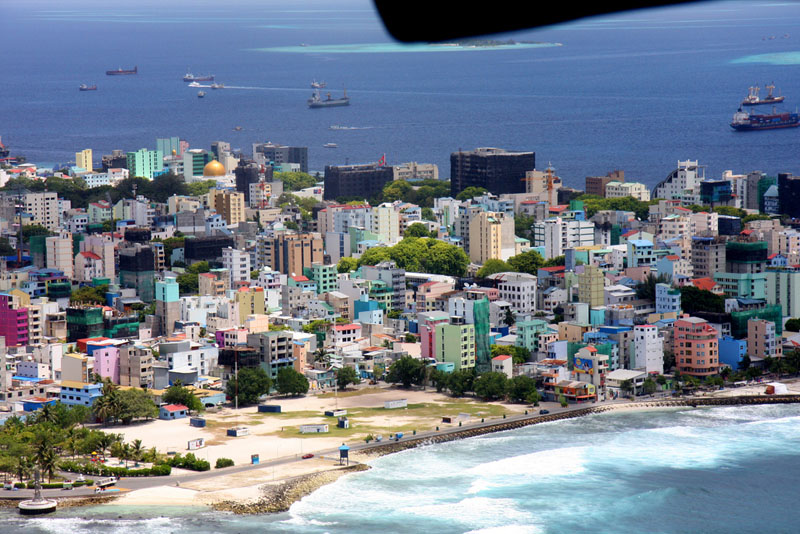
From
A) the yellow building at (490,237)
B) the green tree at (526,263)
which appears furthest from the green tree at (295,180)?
the green tree at (526,263)

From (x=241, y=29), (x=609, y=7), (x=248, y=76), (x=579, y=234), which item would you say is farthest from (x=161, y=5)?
(x=609, y=7)

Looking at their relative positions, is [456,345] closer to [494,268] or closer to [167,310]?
[167,310]

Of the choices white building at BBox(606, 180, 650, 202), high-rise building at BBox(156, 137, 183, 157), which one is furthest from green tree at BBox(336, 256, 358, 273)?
high-rise building at BBox(156, 137, 183, 157)

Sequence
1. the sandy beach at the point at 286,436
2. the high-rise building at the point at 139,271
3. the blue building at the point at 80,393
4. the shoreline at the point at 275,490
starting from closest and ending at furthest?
1. the shoreline at the point at 275,490
2. the sandy beach at the point at 286,436
3. the blue building at the point at 80,393
4. the high-rise building at the point at 139,271

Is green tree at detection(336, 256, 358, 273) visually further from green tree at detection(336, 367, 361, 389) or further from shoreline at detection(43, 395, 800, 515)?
shoreline at detection(43, 395, 800, 515)

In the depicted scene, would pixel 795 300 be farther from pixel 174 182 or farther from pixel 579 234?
pixel 174 182

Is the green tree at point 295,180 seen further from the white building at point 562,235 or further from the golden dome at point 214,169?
the white building at point 562,235
